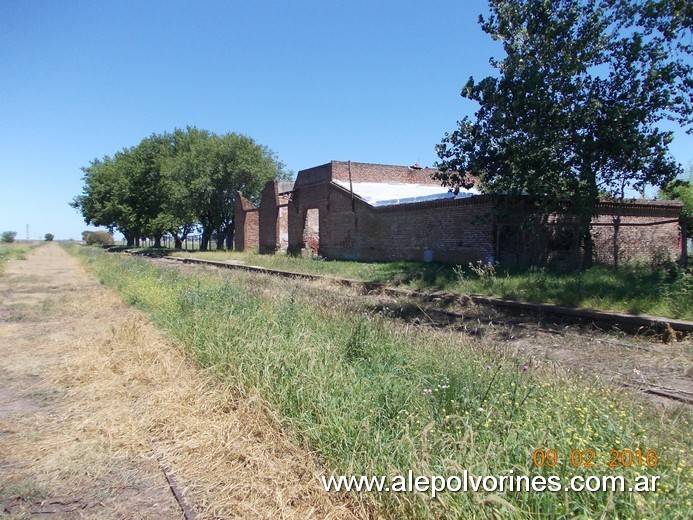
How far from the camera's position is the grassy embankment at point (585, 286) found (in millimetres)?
7914

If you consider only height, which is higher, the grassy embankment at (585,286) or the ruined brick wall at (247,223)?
the ruined brick wall at (247,223)

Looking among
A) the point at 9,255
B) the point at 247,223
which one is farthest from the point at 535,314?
the point at 9,255

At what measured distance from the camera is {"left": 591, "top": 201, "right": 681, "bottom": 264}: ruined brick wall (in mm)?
15336

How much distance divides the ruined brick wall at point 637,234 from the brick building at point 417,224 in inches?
1.3

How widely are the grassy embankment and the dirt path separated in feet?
23.1

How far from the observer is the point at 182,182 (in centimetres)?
3628

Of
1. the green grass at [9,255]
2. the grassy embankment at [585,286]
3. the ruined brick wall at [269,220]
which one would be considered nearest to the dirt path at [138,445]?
the grassy embankment at [585,286]

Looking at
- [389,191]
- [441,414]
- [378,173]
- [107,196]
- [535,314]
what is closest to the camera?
[441,414]

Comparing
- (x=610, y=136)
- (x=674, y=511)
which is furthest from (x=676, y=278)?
(x=674, y=511)

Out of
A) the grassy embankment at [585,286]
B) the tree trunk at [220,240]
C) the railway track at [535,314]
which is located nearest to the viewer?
the railway track at [535,314]

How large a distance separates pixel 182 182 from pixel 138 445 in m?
35.2

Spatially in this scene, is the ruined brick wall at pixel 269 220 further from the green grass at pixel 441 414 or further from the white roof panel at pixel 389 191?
the green grass at pixel 441 414

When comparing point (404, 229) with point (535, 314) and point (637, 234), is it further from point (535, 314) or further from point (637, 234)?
point (535, 314)

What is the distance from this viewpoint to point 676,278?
8859mm
